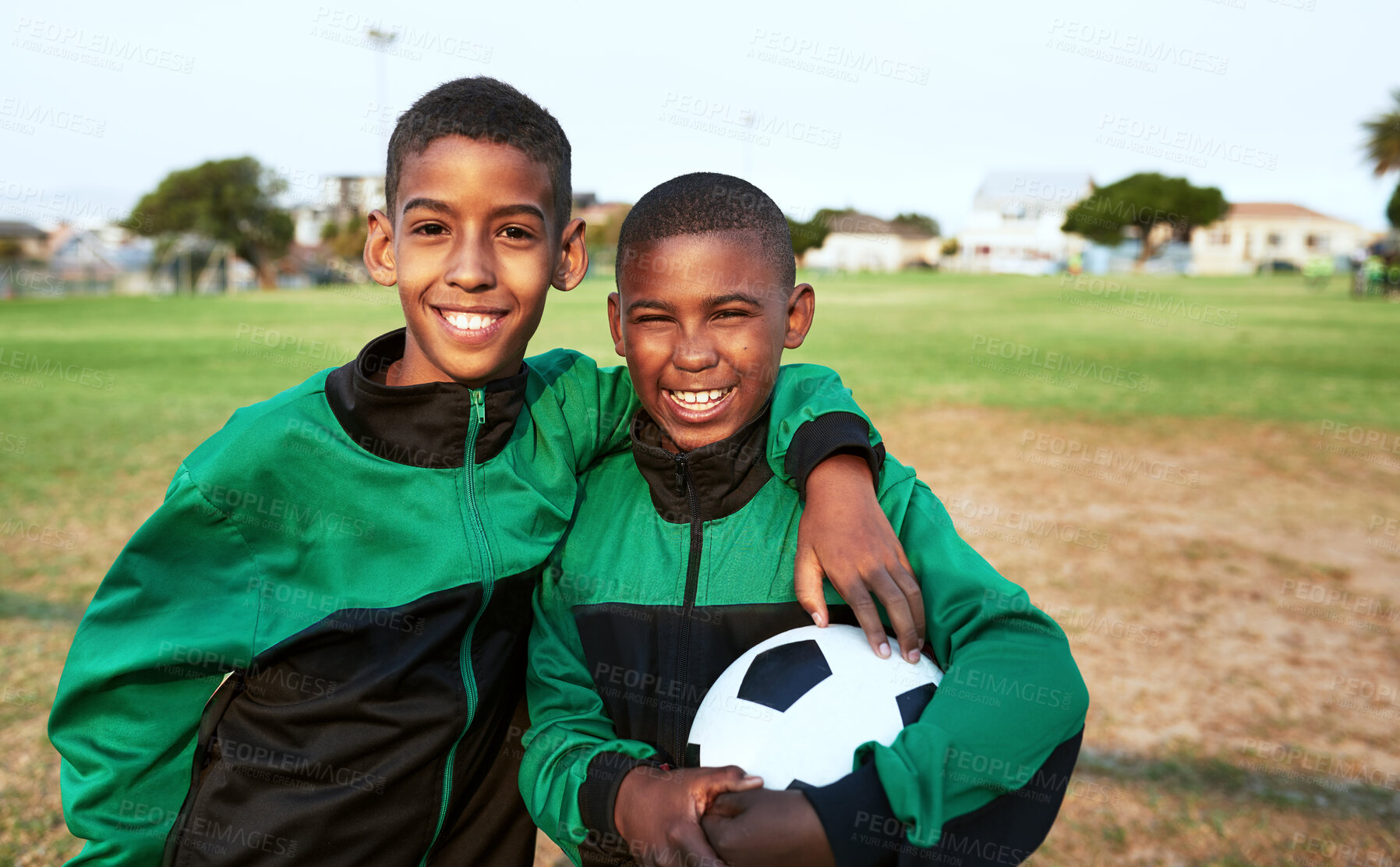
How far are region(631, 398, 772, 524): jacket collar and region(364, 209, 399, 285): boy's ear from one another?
687mm

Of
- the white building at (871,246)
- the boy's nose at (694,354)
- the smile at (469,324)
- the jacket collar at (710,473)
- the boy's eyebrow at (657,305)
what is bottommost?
the jacket collar at (710,473)

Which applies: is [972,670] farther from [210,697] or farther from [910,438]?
[910,438]

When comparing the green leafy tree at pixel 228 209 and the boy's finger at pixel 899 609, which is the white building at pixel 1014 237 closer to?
the green leafy tree at pixel 228 209

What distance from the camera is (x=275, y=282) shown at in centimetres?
5956

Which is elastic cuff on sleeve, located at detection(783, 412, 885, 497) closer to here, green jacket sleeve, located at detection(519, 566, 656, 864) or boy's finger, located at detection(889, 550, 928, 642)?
boy's finger, located at detection(889, 550, 928, 642)

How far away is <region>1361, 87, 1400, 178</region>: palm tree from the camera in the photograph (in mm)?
52750

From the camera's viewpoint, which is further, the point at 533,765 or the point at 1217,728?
the point at 1217,728

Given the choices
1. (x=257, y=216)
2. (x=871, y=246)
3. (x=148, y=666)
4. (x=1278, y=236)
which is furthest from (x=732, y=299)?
(x=1278, y=236)

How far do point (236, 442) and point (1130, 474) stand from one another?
23.0ft

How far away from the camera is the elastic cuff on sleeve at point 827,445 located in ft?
6.19

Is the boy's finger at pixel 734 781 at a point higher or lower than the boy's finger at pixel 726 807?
higher

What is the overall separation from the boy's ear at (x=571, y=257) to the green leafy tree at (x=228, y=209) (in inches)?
2382

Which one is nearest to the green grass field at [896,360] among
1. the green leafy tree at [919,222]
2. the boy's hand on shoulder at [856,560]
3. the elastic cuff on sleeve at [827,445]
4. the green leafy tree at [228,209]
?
the elastic cuff on sleeve at [827,445]

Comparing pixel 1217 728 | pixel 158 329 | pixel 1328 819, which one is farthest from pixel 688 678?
pixel 158 329
